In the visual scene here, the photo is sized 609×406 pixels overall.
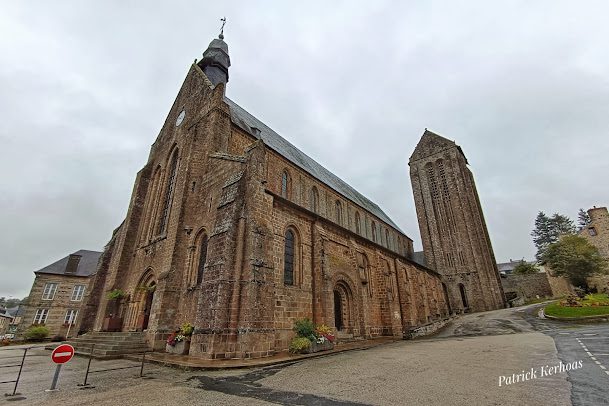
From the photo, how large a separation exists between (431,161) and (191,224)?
37.4 metres

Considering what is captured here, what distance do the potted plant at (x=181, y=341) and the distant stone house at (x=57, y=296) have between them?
2033 centimetres

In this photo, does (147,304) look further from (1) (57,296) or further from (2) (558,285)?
(2) (558,285)

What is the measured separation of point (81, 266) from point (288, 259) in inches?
1149

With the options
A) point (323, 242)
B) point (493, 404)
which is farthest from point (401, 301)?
point (493, 404)

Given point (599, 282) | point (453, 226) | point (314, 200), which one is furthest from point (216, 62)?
point (599, 282)

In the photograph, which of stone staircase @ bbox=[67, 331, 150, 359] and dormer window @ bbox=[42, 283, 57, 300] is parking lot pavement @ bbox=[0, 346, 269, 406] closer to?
stone staircase @ bbox=[67, 331, 150, 359]

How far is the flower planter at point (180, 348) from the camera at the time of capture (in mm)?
10562

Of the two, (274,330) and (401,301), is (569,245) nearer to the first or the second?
(401,301)

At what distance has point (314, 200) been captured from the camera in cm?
2242

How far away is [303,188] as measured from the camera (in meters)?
21.3

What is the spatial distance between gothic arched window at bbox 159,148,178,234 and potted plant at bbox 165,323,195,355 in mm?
6520

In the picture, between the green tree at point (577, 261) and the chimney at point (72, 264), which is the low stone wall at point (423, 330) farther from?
the chimney at point (72, 264)

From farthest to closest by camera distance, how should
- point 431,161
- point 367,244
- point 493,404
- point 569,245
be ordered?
point 431,161 < point 569,245 < point 367,244 < point 493,404

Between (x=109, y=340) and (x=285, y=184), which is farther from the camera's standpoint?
(x=285, y=184)
